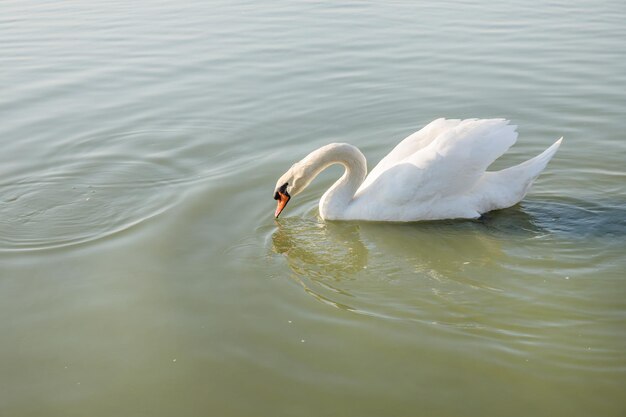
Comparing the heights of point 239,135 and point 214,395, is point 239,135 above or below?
above

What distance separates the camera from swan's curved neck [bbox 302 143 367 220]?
8.73 metres

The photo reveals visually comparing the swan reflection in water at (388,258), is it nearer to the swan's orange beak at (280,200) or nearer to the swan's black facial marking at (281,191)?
the swan's orange beak at (280,200)

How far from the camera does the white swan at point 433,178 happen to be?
8422mm

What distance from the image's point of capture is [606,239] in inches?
304

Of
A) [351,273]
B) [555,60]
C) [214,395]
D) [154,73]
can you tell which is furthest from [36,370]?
[555,60]

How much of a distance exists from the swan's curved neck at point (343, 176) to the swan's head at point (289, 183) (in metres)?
0.08

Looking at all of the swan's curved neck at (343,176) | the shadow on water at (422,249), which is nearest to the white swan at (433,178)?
the swan's curved neck at (343,176)

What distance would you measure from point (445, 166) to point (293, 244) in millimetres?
1776

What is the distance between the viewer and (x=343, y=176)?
8875 mm

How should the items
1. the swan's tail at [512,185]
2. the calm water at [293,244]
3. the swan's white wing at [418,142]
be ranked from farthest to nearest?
1. the swan's white wing at [418,142]
2. the swan's tail at [512,185]
3. the calm water at [293,244]

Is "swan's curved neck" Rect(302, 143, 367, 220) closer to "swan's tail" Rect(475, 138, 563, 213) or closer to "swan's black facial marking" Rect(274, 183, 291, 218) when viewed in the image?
"swan's black facial marking" Rect(274, 183, 291, 218)

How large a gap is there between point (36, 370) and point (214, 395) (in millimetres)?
1478

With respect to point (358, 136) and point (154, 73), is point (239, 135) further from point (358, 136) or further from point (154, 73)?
point (154, 73)

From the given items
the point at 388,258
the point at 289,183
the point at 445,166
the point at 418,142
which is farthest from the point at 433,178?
the point at 289,183
